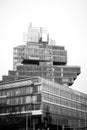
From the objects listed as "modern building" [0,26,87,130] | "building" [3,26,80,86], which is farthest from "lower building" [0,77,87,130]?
"building" [3,26,80,86]

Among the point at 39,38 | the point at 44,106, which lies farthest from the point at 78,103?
the point at 39,38

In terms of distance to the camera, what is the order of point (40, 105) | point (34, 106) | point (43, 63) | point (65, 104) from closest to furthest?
point (40, 105), point (34, 106), point (65, 104), point (43, 63)

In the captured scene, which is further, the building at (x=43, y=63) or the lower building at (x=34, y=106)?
the building at (x=43, y=63)

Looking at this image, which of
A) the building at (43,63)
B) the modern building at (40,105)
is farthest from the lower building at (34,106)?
the building at (43,63)

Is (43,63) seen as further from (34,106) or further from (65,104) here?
(34,106)

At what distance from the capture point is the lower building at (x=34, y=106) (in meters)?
100

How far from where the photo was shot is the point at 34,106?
101 m

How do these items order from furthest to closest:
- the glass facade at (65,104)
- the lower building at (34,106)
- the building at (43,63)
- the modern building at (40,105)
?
the building at (43,63), the glass facade at (65,104), the modern building at (40,105), the lower building at (34,106)

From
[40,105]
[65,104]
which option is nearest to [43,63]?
[65,104]

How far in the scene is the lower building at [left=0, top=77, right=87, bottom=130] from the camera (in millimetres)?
100000

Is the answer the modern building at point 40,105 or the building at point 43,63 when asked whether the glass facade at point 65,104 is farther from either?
the building at point 43,63

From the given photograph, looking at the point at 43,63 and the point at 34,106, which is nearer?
the point at 34,106

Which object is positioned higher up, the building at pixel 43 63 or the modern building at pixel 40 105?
the building at pixel 43 63

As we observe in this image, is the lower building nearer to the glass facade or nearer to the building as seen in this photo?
the glass facade
